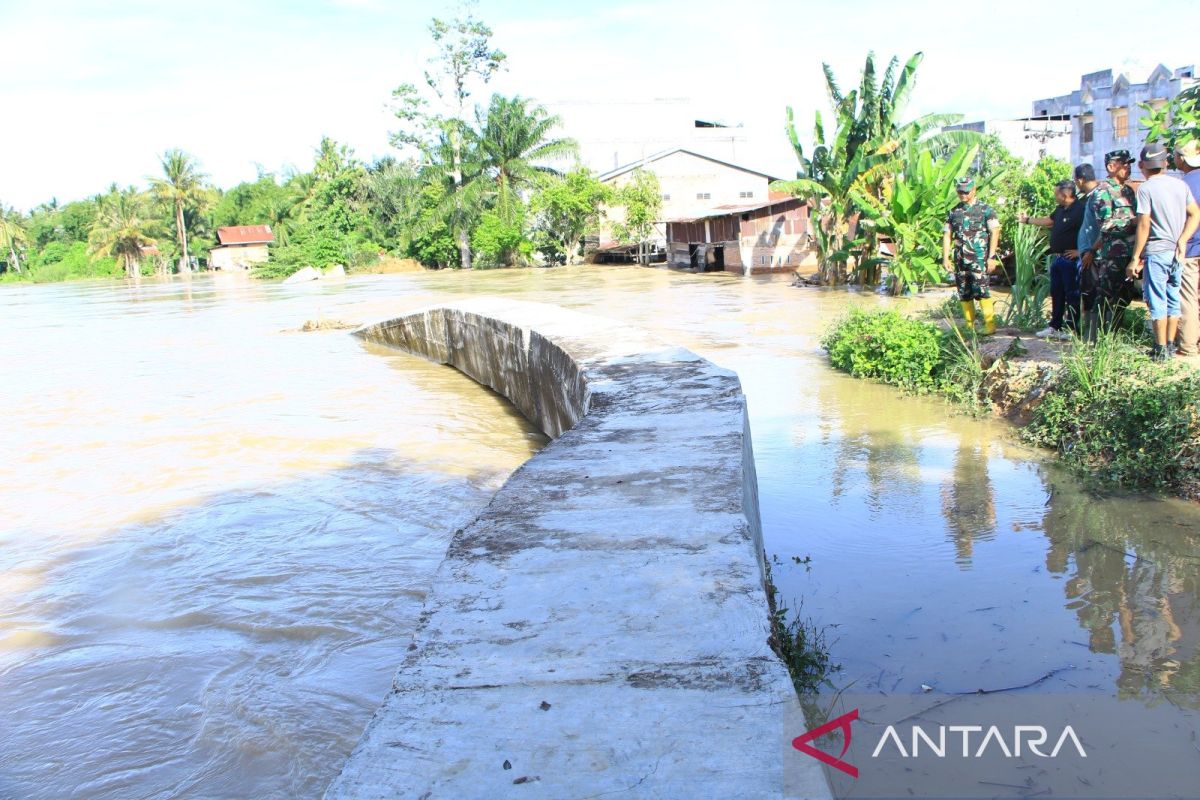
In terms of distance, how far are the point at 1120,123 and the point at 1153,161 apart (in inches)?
1278

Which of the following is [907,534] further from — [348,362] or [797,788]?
[348,362]

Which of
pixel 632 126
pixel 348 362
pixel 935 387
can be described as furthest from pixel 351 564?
pixel 632 126

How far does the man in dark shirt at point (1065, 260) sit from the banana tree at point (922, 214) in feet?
26.8

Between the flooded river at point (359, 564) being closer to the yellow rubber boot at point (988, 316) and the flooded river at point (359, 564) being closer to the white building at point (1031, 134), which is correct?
the yellow rubber boot at point (988, 316)

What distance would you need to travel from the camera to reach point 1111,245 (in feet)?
24.2

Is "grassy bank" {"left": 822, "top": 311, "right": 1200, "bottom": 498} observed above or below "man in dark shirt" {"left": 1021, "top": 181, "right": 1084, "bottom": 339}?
below

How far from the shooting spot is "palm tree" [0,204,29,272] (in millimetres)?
75000

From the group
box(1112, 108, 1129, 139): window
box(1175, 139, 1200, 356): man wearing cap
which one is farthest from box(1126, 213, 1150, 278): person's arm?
box(1112, 108, 1129, 139): window

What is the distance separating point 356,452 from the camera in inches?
289

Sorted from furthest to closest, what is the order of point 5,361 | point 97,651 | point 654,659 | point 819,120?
point 819,120
point 5,361
point 97,651
point 654,659

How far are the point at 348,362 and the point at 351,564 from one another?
26.9 ft

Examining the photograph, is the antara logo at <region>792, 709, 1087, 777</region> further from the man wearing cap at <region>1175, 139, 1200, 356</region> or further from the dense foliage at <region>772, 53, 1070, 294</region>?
the dense foliage at <region>772, 53, 1070, 294</region>

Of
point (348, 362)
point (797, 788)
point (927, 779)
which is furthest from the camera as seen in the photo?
point (348, 362)

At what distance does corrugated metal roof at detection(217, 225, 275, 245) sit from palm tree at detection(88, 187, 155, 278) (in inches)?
199
